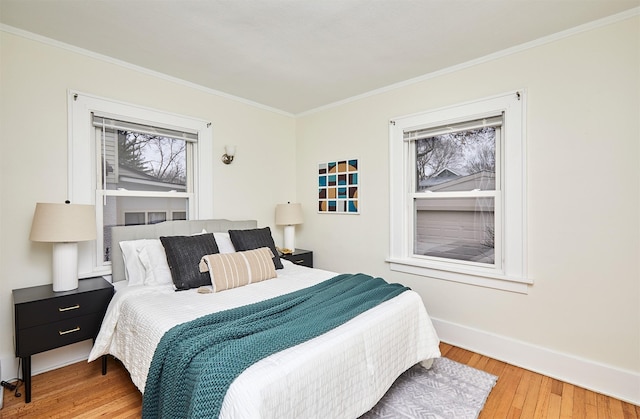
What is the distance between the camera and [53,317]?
205 centimetres

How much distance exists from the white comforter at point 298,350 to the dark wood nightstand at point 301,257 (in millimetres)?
996

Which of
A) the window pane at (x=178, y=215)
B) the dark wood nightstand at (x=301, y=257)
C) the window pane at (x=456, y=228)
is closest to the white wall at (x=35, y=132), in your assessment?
the window pane at (x=178, y=215)

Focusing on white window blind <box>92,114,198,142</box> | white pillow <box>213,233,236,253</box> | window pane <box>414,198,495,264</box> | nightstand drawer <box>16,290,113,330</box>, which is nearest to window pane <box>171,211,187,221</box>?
white pillow <box>213,233,236,253</box>

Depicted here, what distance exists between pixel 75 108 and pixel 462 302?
3652 mm

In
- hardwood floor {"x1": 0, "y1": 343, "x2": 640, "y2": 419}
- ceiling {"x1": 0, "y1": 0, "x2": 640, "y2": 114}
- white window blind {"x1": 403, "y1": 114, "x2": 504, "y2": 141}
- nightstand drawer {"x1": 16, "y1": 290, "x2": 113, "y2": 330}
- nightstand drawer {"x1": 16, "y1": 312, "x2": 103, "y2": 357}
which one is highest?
ceiling {"x1": 0, "y1": 0, "x2": 640, "y2": 114}

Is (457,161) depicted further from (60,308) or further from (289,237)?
(60,308)

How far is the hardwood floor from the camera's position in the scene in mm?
1880

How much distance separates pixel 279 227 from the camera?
405cm

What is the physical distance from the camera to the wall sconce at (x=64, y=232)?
210 cm

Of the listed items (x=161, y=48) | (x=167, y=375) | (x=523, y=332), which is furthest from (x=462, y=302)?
(x=161, y=48)

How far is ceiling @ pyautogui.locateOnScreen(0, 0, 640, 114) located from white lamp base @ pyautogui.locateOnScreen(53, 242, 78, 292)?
158 cm

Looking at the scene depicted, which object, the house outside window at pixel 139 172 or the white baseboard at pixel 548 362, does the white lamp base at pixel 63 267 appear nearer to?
the house outside window at pixel 139 172

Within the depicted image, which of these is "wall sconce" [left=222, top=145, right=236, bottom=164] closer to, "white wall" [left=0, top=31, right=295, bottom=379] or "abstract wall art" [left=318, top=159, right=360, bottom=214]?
"white wall" [left=0, top=31, right=295, bottom=379]

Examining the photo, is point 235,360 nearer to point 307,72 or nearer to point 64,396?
point 64,396
